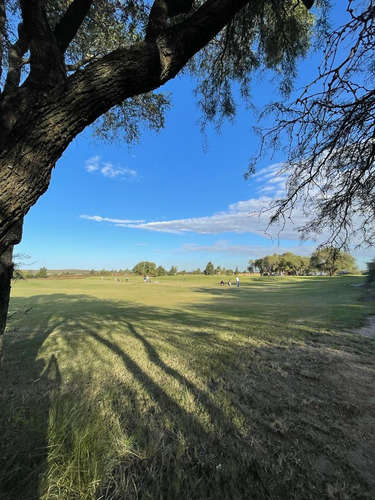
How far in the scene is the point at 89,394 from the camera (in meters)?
3.57

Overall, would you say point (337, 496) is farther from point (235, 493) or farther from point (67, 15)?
point (67, 15)

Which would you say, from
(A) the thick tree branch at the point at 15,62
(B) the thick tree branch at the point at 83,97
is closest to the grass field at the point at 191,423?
(B) the thick tree branch at the point at 83,97

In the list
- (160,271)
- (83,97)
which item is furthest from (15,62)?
(160,271)

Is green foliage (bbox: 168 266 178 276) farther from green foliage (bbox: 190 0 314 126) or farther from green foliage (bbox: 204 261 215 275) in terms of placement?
green foliage (bbox: 190 0 314 126)

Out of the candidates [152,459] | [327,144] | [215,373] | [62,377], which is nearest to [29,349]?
[62,377]

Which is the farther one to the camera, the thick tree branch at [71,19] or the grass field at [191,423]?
the thick tree branch at [71,19]

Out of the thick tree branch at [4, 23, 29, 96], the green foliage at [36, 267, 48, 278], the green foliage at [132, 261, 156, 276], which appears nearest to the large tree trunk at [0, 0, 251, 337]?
the thick tree branch at [4, 23, 29, 96]

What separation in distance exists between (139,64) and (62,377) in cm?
506

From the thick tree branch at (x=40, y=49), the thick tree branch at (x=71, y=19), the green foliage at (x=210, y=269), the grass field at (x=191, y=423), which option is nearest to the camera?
the thick tree branch at (x=40, y=49)

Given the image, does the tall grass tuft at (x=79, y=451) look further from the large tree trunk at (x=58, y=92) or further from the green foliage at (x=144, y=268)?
the green foliage at (x=144, y=268)

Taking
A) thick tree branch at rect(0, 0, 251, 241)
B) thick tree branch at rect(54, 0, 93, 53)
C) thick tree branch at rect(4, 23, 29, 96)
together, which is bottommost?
thick tree branch at rect(0, 0, 251, 241)

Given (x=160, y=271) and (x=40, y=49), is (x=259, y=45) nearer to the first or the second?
(x=40, y=49)

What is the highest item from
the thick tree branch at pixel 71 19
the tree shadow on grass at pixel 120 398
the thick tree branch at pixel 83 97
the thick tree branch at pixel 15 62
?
the thick tree branch at pixel 71 19

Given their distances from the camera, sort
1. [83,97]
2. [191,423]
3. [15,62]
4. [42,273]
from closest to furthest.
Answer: [83,97] < [15,62] < [191,423] < [42,273]
